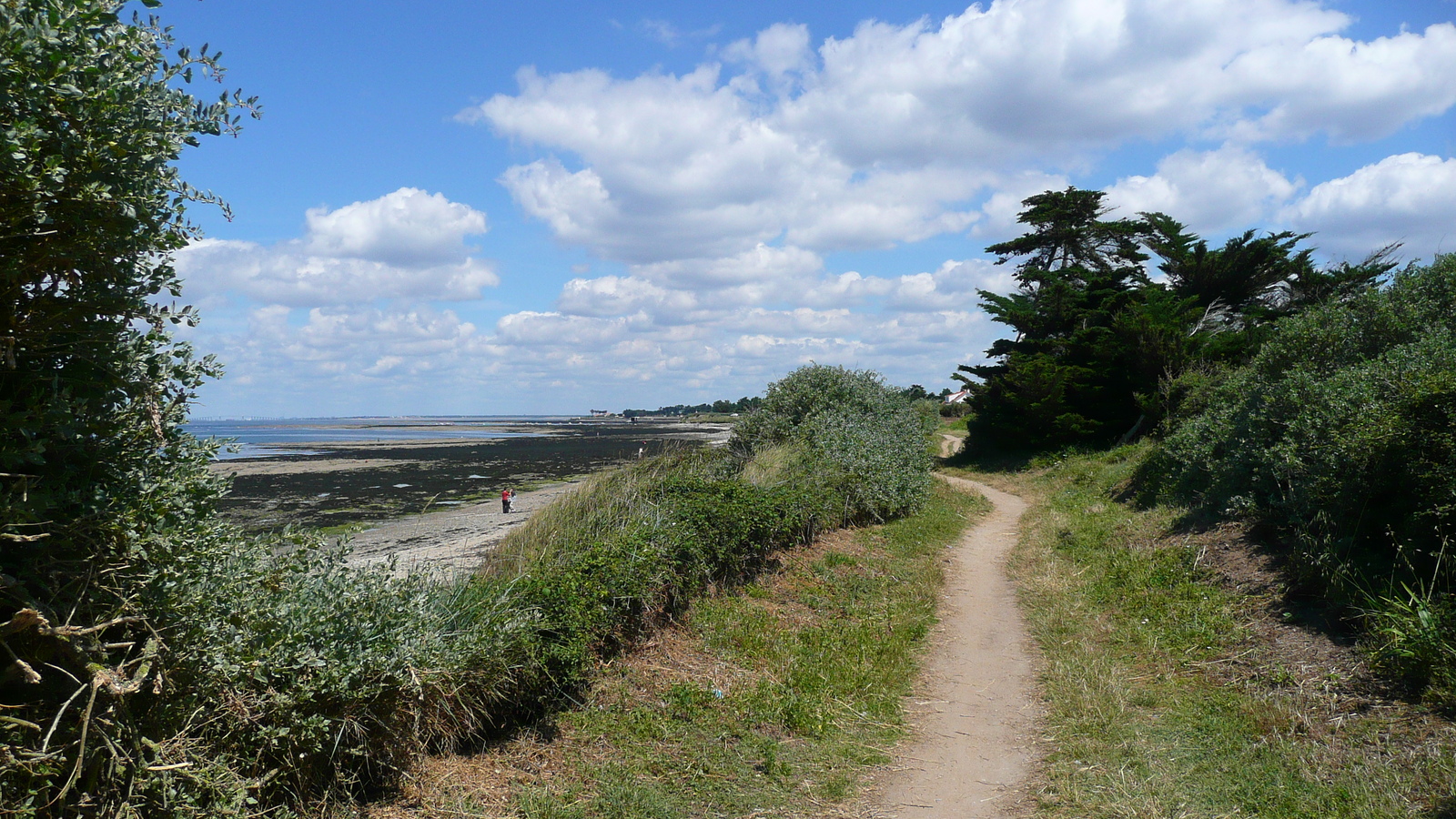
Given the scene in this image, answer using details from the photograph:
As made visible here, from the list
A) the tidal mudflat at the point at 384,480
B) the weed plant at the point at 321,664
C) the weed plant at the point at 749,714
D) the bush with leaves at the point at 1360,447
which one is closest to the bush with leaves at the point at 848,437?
the tidal mudflat at the point at 384,480

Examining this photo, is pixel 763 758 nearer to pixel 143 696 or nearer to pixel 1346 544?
pixel 143 696

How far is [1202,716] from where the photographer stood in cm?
581

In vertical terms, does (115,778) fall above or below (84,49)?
below

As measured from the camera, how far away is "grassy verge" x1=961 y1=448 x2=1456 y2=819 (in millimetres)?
4484

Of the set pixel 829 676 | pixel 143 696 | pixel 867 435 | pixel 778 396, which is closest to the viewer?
pixel 143 696

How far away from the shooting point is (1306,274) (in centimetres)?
2622

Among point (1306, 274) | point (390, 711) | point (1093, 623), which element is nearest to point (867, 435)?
point (1093, 623)

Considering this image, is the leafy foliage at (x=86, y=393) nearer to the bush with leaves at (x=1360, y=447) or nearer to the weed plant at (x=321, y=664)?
the weed plant at (x=321, y=664)

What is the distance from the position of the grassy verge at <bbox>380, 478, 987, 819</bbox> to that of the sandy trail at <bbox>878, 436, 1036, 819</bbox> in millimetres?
257

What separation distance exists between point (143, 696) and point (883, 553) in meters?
10.3

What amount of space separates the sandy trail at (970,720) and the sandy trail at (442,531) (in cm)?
773

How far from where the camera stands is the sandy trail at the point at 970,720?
5.02 meters

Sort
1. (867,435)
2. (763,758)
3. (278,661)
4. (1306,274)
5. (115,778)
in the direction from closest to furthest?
(115,778) < (278,661) < (763,758) < (867,435) < (1306,274)

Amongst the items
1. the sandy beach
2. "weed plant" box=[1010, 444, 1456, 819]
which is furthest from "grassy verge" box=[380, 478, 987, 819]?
the sandy beach
